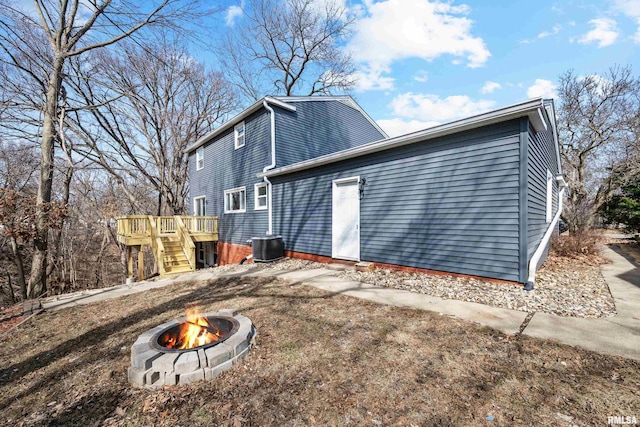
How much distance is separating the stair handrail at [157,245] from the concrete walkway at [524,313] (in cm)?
227

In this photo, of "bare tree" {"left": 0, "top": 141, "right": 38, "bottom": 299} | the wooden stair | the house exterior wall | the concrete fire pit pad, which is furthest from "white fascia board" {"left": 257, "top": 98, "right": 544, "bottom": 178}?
"bare tree" {"left": 0, "top": 141, "right": 38, "bottom": 299}

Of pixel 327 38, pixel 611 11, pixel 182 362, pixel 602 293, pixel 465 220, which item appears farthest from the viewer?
pixel 327 38

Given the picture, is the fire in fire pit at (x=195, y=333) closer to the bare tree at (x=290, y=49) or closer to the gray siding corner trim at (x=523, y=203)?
the gray siding corner trim at (x=523, y=203)

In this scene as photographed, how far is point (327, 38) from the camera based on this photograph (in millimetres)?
17094

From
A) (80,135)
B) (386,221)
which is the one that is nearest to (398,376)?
(386,221)

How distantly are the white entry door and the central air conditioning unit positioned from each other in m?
2.15

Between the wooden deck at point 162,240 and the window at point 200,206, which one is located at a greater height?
the window at point 200,206

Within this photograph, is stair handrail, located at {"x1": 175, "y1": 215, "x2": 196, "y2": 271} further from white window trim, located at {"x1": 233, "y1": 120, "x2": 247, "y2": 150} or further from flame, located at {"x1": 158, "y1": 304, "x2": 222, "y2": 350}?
flame, located at {"x1": 158, "y1": 304, "x2": 222, "y2": 350}

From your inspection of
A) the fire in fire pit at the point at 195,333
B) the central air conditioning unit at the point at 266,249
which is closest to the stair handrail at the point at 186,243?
the central air conditioning unit at the point at 266,249

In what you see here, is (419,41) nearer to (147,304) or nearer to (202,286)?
(202,286)

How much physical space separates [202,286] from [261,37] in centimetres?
1724

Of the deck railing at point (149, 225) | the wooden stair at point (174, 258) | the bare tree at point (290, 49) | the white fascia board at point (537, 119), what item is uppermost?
the bare tree at point (290, 49)

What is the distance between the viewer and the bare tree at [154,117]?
44.6 feet

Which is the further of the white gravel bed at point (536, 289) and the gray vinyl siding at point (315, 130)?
the gray vinyl siding at point (315, 130)
